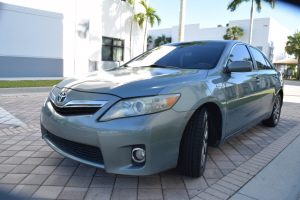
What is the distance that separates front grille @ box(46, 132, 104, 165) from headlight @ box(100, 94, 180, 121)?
1.06 feet

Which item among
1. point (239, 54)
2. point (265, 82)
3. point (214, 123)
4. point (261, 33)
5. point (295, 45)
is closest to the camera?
point (214, 123)

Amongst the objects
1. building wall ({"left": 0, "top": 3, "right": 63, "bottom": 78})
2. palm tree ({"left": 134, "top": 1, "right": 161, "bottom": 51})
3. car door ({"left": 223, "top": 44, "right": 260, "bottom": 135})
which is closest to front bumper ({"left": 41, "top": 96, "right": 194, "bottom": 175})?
car door ({"left": 223, "top": 44, "right": 260, "bottom": 135})

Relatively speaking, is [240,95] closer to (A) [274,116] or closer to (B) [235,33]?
(A) [274,116]

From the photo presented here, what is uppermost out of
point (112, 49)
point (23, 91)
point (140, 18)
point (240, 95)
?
point (140, 18)

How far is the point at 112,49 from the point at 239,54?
46.2 feet

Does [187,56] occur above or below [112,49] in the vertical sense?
below

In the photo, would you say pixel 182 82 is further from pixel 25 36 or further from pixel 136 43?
pixel 136 43

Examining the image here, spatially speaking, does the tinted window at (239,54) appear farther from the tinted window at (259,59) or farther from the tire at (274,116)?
the tire at (274,116)

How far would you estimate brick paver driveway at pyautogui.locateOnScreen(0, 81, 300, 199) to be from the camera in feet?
7.55

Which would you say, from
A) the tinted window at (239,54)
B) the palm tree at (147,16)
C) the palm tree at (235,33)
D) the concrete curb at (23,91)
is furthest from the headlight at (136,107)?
the palm tree at (235,33)

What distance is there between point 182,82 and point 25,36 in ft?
38.0

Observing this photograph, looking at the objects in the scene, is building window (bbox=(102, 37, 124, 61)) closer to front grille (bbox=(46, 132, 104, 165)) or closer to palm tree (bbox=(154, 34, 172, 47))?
front grille (bbox=(46, 132, 104, 165))

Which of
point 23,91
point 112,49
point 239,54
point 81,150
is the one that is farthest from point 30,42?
point 81,150

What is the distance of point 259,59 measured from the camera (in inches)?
164
